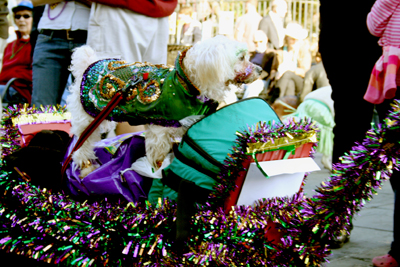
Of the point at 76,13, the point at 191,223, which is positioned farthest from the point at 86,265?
the point at 76,13

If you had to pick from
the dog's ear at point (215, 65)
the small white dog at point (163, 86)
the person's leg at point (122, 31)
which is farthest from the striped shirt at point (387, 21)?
the person's leg at point (122, 31)

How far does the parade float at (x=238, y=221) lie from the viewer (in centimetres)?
113

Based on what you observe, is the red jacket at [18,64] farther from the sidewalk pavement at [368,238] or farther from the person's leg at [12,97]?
the sidewalk pavement at [368,238]

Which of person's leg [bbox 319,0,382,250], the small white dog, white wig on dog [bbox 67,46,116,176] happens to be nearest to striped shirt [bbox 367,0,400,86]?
person's leg [bbox 319,0,382,250]

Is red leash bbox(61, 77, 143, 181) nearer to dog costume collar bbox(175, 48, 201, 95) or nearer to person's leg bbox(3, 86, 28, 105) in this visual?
dog costume collar bbox(175, 48, 201, 95)

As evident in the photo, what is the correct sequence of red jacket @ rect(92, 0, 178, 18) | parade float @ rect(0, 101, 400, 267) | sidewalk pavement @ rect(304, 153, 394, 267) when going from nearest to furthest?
1. parade float @ rect(0, 101, 400, 267)
2. sidewalk pavement @ rect(304, 153, 394, 267)
3. red jacket @ rect(92, 0, 178, 18)

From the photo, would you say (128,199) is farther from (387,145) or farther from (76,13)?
(76,13)

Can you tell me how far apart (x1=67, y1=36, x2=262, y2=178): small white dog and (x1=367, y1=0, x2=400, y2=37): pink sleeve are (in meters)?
0.55

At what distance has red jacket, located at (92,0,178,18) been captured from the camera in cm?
244

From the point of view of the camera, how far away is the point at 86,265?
4.88ft

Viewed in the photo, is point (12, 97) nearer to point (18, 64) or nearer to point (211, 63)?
point (18, 64)

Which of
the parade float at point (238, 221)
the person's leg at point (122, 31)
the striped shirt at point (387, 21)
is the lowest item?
the parade float at point (238, 221)

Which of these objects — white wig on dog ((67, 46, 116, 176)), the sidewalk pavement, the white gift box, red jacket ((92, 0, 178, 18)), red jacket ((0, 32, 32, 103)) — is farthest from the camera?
red jacket ((0, 32, 32, 103))

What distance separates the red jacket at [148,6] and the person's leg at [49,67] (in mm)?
508
